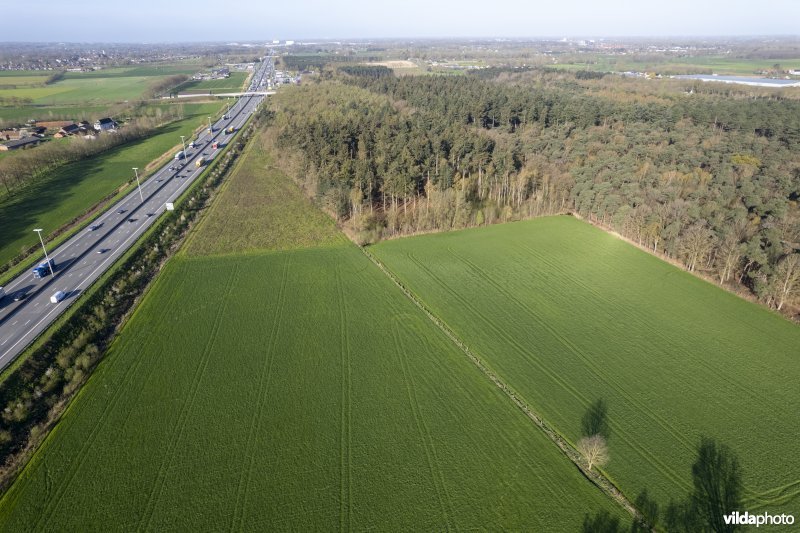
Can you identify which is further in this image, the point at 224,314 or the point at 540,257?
the point at 540,257

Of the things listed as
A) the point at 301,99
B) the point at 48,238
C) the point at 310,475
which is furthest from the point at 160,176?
the point at 310,475

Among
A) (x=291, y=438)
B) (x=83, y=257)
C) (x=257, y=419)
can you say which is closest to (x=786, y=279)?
(x=291, y=438)

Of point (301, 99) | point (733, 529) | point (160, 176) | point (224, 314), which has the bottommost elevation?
point (733, 529)

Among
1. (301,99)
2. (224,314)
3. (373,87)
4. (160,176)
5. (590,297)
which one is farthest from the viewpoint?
(373,87)

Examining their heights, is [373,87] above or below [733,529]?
above

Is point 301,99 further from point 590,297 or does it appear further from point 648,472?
point 648,472

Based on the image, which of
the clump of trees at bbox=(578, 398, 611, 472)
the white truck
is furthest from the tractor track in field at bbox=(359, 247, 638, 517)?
the white truck

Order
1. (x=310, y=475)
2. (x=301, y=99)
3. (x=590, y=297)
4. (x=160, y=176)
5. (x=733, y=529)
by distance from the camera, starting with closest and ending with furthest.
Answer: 1. (x=733, y=529)
2. (x=310, y=475)
3. (x=590, y=297)
4. (x=160, y=176)
5. (x=301, y=99)
